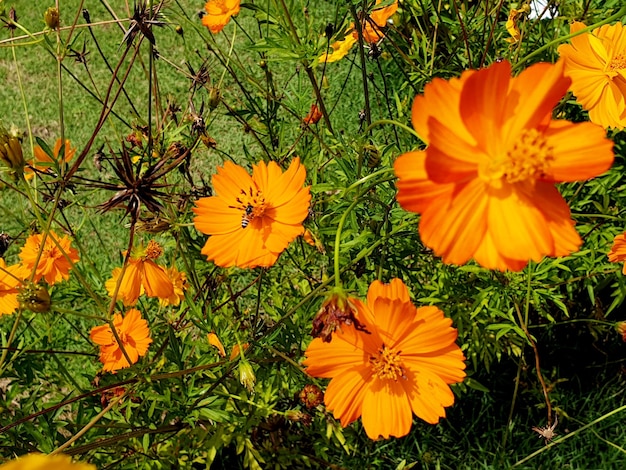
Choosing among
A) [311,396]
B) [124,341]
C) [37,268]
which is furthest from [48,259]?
[311,396]

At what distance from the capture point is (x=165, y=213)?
1170 millimetres

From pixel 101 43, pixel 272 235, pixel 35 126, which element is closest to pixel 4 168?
pixel 272 235

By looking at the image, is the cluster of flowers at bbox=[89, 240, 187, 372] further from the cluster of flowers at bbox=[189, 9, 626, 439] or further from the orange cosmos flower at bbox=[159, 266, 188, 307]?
the cluster of flowers at bbox=[189, 9, 626, 439]

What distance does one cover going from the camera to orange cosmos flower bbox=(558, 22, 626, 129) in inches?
42.9

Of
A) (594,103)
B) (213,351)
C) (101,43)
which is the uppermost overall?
(101,43)

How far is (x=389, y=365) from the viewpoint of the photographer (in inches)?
37.6

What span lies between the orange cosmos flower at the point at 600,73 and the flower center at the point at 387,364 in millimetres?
576

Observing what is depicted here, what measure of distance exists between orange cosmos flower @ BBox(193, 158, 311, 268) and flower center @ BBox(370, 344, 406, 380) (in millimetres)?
235

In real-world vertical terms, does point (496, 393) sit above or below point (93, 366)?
below

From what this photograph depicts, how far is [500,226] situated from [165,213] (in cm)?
72

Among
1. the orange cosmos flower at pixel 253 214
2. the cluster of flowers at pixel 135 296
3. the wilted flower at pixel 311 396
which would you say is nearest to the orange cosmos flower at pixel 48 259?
the cluster of flowers at pixel 135 296

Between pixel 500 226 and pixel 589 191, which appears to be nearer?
pixel 500 226

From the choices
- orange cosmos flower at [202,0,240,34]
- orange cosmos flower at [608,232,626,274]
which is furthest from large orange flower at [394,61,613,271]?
orange cosmos flower at [202,0,240,34]

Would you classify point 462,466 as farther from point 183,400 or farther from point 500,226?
point 500,226
